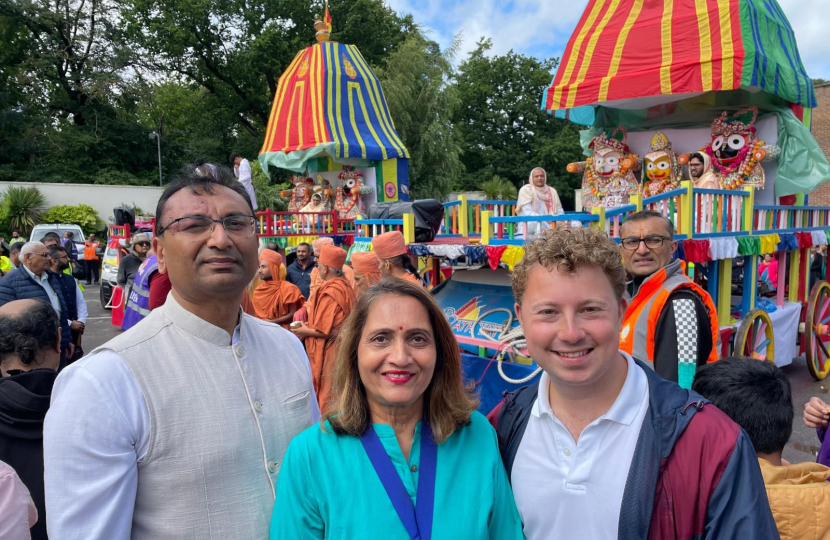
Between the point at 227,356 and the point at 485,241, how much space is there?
13.3ft

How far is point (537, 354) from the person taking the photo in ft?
5.28

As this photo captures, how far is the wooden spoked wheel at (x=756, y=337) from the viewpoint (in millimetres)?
5594

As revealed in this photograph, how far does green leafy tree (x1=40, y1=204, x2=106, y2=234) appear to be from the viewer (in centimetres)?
2394

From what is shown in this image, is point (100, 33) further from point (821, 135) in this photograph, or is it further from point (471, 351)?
point (821, 135)

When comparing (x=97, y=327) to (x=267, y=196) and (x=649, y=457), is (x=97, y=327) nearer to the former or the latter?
(x=649, y=457)

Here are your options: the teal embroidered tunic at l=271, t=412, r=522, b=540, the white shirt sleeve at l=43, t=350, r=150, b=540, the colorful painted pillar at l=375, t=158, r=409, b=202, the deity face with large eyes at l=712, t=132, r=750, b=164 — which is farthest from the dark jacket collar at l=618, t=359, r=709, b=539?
the colorful painted pillar at l=375, t=158, r=409, b=202

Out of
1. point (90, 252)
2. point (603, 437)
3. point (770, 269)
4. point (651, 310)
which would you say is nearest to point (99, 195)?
point (90, 252)

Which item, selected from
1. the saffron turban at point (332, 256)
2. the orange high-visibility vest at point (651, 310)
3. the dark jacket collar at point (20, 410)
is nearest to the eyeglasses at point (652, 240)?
the orange high-visibility vest at point (651, 310)

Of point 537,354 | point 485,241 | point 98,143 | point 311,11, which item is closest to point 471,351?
point 485,241

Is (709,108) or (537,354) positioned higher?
(709,108)

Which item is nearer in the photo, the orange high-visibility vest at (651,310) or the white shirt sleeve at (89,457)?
the white shirt sleeve at (89,457)

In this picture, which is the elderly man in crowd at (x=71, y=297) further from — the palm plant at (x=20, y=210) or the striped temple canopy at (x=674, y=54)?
the palm plant at (x=20, y=210)

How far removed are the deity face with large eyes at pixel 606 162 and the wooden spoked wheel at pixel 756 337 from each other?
341 centimetres

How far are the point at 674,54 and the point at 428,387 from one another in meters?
7.41
